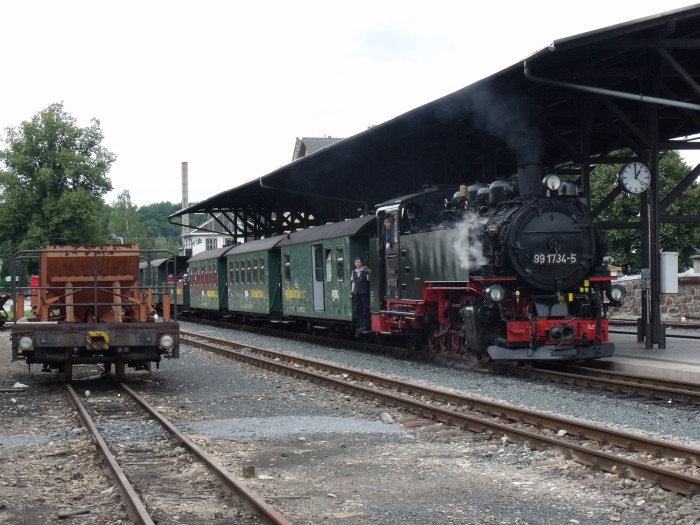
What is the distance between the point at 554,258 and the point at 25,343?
24.5ft

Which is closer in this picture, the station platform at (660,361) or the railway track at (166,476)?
the railway track at (166,476)

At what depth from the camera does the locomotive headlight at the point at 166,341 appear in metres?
12.6

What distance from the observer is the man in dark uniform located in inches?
726

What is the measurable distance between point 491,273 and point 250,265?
51.0 ft

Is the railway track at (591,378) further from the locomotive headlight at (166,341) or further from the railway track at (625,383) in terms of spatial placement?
the locomotive headlight at (166,341)

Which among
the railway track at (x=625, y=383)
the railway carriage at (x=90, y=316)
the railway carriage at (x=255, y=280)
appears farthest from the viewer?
the railway carriage at (x=255, y=280)

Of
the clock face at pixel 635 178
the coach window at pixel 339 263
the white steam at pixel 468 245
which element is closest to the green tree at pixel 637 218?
the coach window at pixel 339 263

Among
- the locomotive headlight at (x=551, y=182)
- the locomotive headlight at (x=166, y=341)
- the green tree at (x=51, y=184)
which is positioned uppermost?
the green tree at (x=51, y=184)

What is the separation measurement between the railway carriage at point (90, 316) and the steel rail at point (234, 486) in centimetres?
337

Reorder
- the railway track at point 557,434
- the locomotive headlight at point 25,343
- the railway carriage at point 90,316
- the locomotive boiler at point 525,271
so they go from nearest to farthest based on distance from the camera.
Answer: the railway track at point 557,434
the locomotive headlight at point 25,343
the railway carriage at point 90,316
the locomotive boiler at point 525,271

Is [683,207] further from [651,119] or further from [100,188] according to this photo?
[100,188]

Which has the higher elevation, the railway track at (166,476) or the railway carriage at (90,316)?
the railway carriage at (90,316)

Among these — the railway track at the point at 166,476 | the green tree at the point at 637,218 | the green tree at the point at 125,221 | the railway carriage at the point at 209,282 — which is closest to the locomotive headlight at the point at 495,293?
the railway track at the point at 166,476

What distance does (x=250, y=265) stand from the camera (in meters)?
28.2
